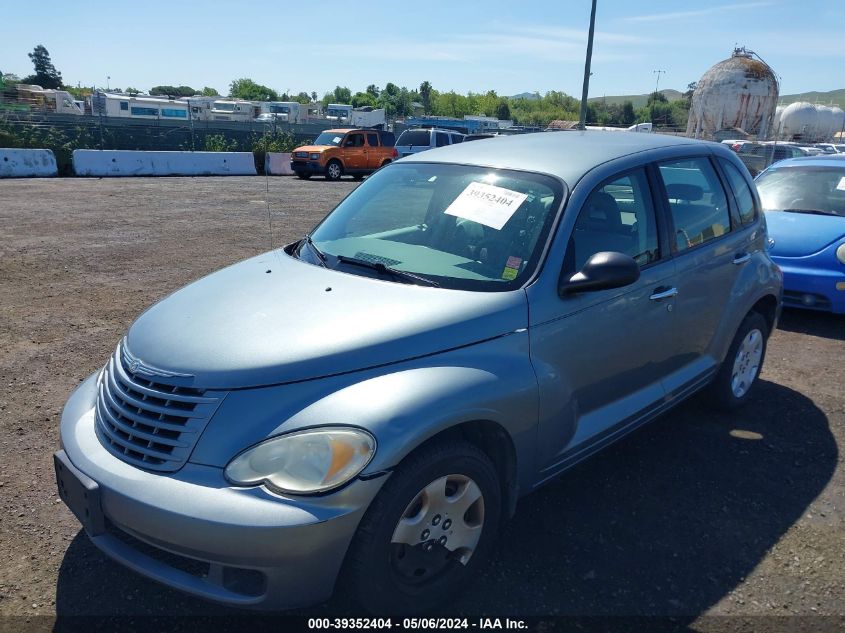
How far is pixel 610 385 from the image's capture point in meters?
3.31

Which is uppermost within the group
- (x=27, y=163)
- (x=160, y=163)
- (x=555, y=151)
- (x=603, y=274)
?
(x=555, y=151)

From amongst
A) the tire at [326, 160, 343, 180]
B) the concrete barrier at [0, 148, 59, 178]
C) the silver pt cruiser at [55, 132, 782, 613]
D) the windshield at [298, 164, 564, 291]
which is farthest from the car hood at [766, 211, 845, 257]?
the concrete barrier at [0, 148, 59, 178]

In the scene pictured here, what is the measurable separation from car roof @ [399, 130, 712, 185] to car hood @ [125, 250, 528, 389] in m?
0.88

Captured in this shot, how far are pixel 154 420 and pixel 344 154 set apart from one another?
2178 centimetres

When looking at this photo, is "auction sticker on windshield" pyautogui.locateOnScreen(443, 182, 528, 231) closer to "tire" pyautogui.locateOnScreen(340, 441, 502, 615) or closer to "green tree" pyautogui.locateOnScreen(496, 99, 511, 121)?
"tire" pyautogui.locateOnScreen(340, 441, 502, 615)

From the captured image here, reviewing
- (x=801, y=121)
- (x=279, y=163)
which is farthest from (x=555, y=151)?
(x=801, y=121)

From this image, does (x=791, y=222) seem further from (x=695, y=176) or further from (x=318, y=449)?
(x=318, y=449)

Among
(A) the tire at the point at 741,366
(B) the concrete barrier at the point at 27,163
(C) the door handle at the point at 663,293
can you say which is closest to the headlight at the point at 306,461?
(C) the door handle at the point at 663,293

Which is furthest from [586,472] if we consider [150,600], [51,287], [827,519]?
[51,287]

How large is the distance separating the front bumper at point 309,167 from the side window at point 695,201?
19.7 m

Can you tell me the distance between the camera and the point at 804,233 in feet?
22.1

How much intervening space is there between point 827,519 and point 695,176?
6.90 ft

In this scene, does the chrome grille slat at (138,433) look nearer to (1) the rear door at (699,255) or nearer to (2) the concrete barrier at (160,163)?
(1) the rear door at (699,255)

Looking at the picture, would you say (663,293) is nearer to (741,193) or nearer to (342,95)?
(741,193)
